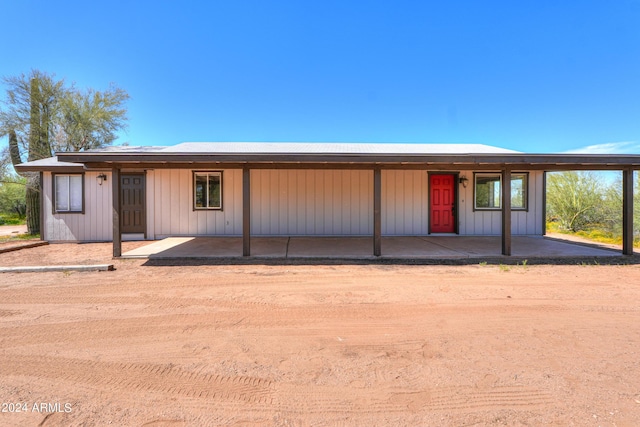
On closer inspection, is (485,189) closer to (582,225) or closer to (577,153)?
(577,153)

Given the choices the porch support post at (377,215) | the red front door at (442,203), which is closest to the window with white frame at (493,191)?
the red front door at (442,203)

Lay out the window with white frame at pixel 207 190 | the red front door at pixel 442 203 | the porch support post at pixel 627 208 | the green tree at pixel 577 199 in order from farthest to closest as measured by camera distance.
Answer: the green tree at pixel 577 199, the red front door at pixel 442 203, the window with white frame at pixel 207 190, the porch support post at pixel 627 208

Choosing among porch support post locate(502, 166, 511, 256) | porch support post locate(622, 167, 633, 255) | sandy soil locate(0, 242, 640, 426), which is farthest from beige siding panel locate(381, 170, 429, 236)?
sandy soil locate(0, 242, 640, 426)

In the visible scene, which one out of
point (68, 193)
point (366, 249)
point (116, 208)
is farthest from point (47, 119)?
point (366, 249)

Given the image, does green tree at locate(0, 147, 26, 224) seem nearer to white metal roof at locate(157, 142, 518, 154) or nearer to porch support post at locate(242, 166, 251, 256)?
white metal roof at locate(157, 142, 518, 154)

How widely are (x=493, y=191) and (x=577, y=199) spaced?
5428 millimetres

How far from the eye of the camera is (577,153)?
653cm

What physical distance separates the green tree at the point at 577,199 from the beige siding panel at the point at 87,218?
1770 centimetres

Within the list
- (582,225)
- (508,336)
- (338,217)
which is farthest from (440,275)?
(582,225)

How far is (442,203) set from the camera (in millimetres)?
10391

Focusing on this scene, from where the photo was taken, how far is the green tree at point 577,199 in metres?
12.3

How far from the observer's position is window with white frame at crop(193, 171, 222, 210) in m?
9.88

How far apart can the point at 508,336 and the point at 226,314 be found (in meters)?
3.14

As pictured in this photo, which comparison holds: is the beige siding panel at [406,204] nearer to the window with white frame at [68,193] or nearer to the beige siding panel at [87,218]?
the beige siding panel at [87,218]
